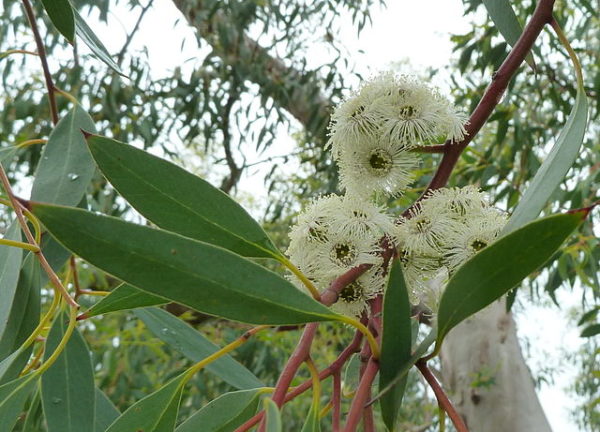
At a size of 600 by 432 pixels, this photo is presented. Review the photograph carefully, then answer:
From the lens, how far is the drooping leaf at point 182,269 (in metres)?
0.39

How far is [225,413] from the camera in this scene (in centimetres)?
60

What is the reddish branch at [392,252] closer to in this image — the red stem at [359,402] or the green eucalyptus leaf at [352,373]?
the red stem at [359,402]

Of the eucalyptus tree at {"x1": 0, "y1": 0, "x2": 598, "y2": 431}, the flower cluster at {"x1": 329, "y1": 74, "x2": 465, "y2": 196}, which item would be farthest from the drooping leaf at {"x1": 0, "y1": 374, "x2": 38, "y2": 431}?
the flower cluster at {"x1": 329, "y1": 74, "x2": 465, "y2": 196}

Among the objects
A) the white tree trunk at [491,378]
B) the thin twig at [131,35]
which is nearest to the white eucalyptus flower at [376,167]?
the white tree trunk at [491,378]

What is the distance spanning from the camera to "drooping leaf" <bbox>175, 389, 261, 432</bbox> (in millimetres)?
590

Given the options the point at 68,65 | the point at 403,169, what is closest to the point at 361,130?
the point at 403,169

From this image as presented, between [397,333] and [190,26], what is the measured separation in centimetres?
257

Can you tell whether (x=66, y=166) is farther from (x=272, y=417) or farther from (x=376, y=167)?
(x=272, y=417)

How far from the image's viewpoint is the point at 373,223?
22.9 inches

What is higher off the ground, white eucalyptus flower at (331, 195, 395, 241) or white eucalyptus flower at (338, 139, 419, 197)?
white eucalyptus flower at (338, 139, 419, 197)

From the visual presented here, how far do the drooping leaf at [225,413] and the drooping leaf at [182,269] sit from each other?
171 millimetres

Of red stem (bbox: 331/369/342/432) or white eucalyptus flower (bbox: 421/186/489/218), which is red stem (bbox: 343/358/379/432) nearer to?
red stem (bbox: 331/369/342/432)

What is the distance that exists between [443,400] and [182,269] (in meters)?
0.17

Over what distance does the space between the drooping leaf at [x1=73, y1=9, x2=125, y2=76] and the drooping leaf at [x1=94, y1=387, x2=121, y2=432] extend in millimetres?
345
